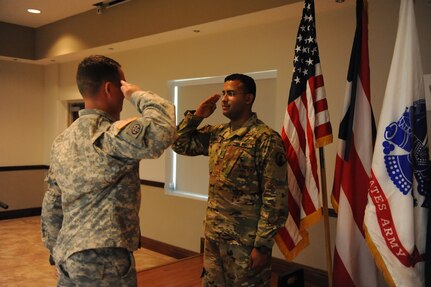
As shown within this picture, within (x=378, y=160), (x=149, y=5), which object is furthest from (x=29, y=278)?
(x=378, y=160)

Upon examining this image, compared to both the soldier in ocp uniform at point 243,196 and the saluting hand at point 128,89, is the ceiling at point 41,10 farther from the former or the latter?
the saluting hand at point 128,89

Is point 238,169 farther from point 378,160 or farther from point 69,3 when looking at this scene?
point 69,3

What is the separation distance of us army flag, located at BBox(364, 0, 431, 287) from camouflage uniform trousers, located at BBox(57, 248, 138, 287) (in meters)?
1.25

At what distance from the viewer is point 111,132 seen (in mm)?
1263

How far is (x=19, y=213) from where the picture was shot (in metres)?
6.02

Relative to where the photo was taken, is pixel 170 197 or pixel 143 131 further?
pixel 170 197

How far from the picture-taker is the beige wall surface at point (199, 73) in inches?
112

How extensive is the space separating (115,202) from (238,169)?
904mm

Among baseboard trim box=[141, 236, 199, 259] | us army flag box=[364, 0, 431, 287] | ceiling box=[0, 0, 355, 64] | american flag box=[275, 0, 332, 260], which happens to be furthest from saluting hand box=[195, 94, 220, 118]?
baseboard trim box=[141, 236, 199, 259]

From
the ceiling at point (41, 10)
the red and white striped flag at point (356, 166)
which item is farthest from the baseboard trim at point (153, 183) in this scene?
the red and white striped flag at point (356, 166)

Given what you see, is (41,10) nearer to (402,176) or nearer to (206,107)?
(206,107)

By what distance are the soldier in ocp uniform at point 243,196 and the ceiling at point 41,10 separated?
2.98 meters

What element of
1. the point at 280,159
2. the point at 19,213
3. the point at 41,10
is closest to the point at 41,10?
the point at 41,10

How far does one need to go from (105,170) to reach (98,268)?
321mm
